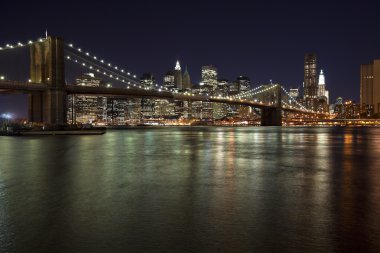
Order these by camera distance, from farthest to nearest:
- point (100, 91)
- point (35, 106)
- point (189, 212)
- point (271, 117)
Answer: point (271, 117) < point (100, 91) < point (35, 106) < point (189, 212)

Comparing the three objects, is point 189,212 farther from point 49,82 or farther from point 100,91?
point 100,91

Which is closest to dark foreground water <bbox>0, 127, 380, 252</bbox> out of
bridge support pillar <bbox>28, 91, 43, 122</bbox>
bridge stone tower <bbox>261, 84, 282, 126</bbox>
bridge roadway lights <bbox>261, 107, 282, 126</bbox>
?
bridge support pillar <bbox>28, 91, 43, 122</bbox>

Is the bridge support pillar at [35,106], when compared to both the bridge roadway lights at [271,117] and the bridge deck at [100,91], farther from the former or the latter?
the bridge roadway lights at [271,117]

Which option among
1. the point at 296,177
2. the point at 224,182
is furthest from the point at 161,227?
the point at 296,177

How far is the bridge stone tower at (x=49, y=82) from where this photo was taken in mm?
52156

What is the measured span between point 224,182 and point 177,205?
3.26 metres

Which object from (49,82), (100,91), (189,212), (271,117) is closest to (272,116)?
(271,117)

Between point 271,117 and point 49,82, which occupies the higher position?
point 49,82

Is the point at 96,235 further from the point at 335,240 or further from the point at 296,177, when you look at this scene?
the point at 296,177

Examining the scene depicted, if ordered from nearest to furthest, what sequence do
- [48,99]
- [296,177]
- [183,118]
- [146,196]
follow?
[146,196] → [296,177] → [48,99] → [183,118]

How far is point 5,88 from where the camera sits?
48812 millimetres

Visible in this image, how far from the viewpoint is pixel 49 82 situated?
173 feet

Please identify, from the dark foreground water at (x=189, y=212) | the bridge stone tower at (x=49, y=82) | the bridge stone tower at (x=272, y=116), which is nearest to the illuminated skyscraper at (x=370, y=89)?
the bridge stone tower at (x=272, y=116)

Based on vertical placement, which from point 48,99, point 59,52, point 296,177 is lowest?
point 296,177
